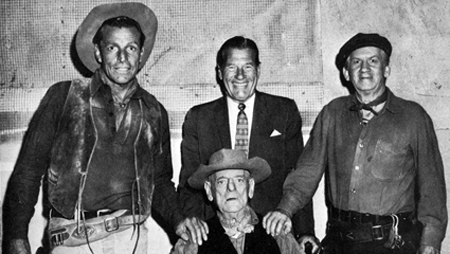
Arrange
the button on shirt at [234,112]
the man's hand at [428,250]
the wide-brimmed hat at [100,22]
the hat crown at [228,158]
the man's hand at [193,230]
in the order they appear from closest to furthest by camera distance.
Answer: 1. the man's hand at [193,230]
2. the hat crown at [228,158]
3. the man's hand at [428,250]
4. the wide-brimmed hat at [100,22]
5. the button on shirt at [234,112]

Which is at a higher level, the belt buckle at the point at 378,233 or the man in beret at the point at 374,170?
the man in beret at the point at 374,170

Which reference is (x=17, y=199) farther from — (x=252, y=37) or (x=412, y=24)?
(x=412, y=24)

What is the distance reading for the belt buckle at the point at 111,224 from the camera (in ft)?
11.4

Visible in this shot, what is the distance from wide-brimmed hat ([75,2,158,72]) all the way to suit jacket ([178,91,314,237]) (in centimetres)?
75

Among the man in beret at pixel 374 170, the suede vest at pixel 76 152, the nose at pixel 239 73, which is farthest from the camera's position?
the nose at pixel 239 73

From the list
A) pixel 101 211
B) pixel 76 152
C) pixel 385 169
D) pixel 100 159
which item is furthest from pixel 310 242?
pixel 76 152

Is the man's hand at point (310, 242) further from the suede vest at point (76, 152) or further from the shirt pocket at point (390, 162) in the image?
the suede vest at point (76, 152)

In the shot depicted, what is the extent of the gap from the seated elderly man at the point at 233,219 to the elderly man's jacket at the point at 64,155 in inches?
12.9

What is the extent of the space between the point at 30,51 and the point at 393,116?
3.42 meters

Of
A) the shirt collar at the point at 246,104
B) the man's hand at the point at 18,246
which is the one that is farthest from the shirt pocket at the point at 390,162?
the man's hand at the point at 18,246

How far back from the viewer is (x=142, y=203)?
3.67 meters

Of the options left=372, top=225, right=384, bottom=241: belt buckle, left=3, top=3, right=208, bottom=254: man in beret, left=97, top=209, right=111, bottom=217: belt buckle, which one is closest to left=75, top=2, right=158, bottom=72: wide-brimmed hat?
left=3, top=3, right=208, bottom=254: man in beret

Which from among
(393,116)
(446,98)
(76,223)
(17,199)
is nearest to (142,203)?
(76,223)

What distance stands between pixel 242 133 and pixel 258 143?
0.15m
